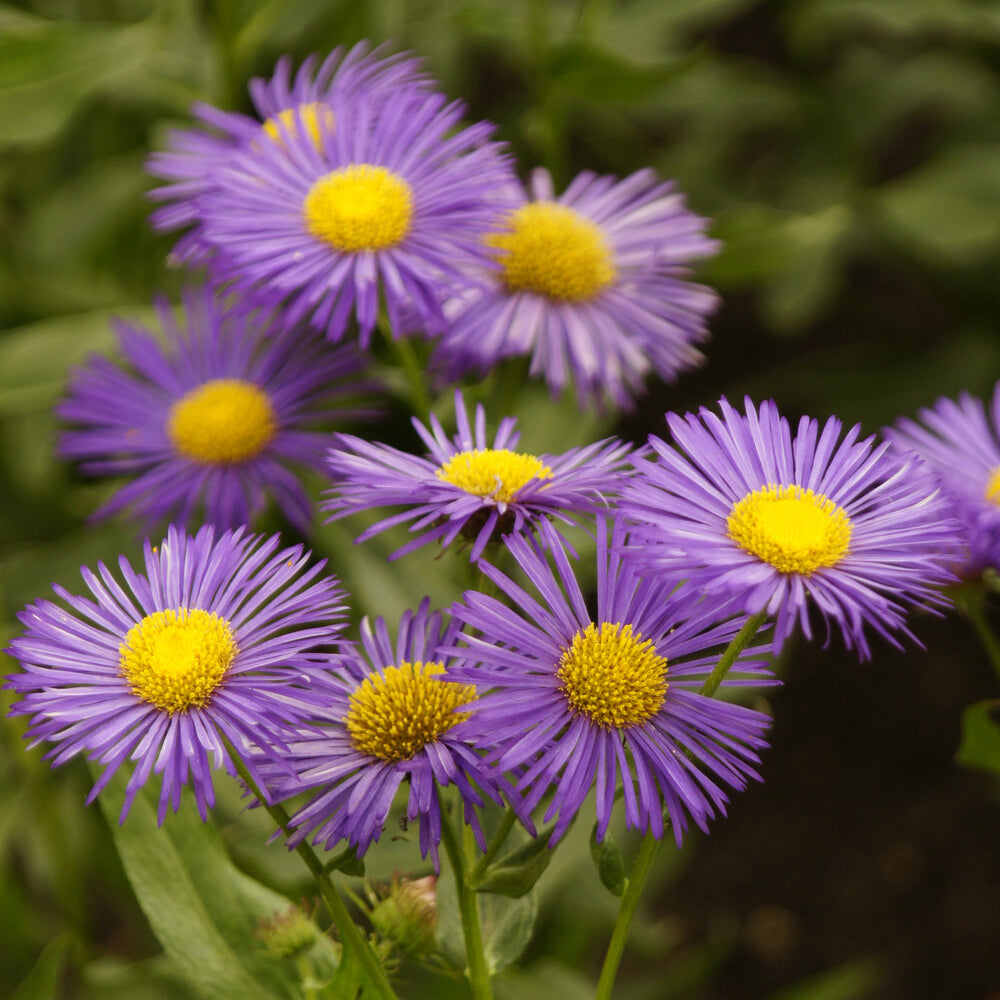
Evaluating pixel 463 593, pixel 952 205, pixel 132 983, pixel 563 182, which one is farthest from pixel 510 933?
pixel 952 205

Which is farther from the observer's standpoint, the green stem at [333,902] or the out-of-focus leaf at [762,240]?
the out-of-focus leaf at [762,240]

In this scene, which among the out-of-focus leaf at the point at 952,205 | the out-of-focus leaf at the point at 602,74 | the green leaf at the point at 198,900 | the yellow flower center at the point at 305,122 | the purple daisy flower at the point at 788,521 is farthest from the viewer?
the out-of-focus leaf at the point at 952,205

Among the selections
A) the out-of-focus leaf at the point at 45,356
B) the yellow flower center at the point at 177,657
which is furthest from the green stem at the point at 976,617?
the out-of-focus leaf at the point at 45,356

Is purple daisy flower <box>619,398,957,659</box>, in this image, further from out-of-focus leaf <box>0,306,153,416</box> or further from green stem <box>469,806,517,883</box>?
out-of-focus leaf <box>0,306,153,416</box>

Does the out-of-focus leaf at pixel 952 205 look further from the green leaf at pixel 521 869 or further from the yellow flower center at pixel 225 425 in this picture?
the green leaf at pixel 521 869

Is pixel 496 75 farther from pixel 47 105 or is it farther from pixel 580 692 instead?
pixel 580 692

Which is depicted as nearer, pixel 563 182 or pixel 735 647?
pixel 735 647

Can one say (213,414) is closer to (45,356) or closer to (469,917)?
(45,356)
